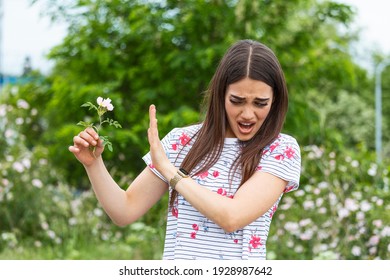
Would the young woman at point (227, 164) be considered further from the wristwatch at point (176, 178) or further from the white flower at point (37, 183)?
the white flower at point (37, 183)

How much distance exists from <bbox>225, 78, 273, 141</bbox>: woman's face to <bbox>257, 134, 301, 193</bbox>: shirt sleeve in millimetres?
100

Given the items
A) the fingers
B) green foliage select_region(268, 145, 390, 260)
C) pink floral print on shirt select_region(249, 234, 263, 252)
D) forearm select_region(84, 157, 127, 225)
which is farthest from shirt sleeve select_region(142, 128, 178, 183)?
green foliage select_region(268, 145, 390, 260)

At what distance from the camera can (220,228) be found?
2098 millimetres

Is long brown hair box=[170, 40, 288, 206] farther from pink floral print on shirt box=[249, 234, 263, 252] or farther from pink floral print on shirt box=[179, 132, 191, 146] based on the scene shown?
pink floral print on shirt box=[249, 234, 263, 252]

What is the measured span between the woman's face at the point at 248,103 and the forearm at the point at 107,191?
1.36 ft

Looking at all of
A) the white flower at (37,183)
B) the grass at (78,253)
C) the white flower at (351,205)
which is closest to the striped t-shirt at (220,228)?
the white flower at (351,205)

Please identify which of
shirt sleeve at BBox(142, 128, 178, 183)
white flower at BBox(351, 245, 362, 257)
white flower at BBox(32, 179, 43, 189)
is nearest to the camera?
shirt sleeve at BBox(142, 128, 178, 183)

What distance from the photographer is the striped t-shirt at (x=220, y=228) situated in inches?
82.3

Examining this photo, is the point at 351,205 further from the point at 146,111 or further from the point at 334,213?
the point at 146,111

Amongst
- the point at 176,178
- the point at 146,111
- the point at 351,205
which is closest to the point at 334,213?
the point at 351,205

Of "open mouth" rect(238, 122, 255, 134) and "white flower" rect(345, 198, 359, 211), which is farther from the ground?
"open mouth" rect(238, 122, 255, 134)

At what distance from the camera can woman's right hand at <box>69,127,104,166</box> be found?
2.04 meters
